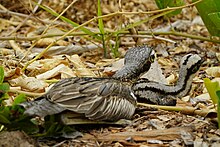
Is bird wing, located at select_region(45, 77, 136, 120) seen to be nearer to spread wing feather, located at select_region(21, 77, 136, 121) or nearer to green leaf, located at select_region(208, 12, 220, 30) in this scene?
spread wing feather, located at select_region(21, 77, 136, 121)

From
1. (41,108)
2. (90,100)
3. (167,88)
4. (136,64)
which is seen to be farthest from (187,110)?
(41,108)

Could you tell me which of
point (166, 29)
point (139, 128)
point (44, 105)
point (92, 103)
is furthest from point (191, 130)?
point (166, 29)

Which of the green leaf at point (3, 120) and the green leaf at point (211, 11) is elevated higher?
the green leaf at point (211, 11)

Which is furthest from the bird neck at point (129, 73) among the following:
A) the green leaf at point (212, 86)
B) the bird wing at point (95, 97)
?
the green leaf at point (212, 86)

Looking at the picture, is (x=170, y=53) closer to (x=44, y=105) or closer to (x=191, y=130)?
(x=191, y=130)

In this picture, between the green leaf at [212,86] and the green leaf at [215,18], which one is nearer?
the green leaf at [212,86]

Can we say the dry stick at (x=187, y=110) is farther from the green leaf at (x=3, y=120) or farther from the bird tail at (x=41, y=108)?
the green leaf at (x=3, y=120)

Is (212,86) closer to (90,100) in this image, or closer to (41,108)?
(90,100)
